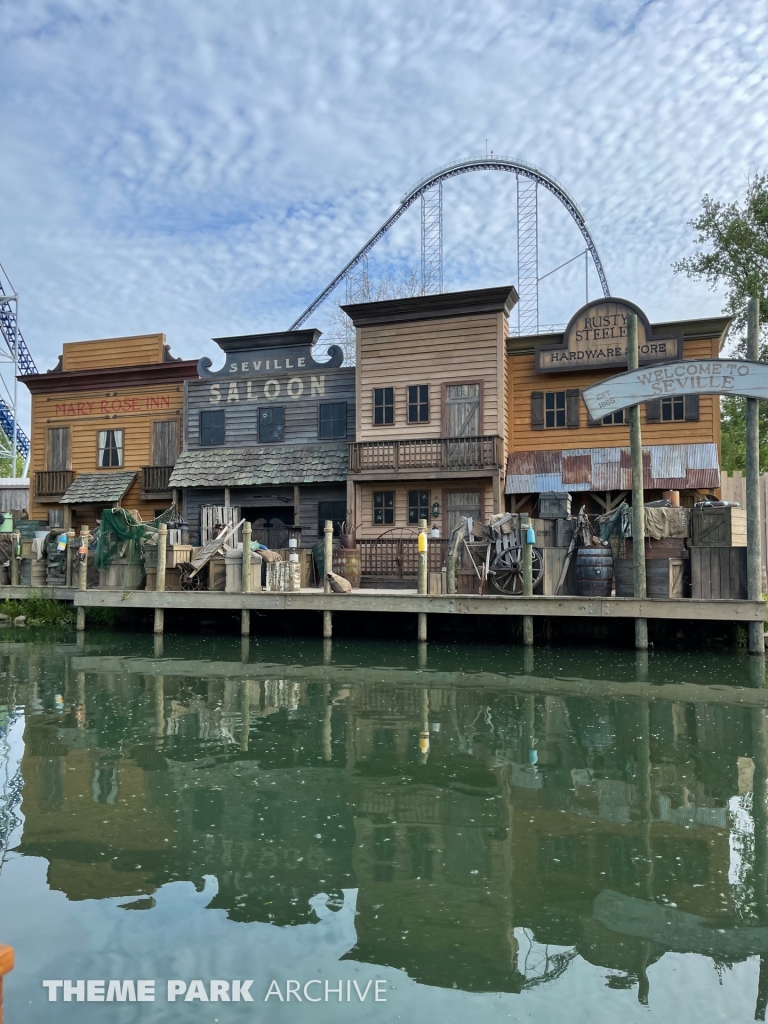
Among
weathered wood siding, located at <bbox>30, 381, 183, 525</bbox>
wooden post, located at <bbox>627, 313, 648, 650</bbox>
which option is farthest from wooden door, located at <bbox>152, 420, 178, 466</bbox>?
wooden post, located at <bbox>627, 313, 648, 650</bbox>

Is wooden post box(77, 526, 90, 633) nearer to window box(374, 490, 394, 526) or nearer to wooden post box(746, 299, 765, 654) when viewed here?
window box(374, 490, 394, 526)

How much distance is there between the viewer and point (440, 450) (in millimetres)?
20531

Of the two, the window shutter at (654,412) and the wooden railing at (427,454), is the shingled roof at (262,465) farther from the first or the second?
the window shutter at (654,412)

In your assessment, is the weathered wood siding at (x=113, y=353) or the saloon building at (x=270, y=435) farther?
Answer: the weathered wood siding at (x=113, y=353)

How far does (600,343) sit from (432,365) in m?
4.43

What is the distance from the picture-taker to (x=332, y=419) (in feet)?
75.5

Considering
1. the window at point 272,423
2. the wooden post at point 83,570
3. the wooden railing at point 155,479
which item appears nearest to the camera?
the wooden post at point 83,570

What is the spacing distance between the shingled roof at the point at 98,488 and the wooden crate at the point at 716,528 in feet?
56.3

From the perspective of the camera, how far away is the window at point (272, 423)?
77.0 feet

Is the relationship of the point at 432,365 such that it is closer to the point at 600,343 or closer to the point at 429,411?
the point at 429,411

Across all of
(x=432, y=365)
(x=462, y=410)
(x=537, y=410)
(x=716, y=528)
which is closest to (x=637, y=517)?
(x=716, y=528)

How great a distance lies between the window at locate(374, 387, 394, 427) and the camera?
71.1 feet

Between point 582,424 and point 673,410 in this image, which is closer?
point 673,410

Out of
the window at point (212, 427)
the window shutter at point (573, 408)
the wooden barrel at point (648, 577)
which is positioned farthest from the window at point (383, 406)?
the wooden barrel at point (648, 577)
